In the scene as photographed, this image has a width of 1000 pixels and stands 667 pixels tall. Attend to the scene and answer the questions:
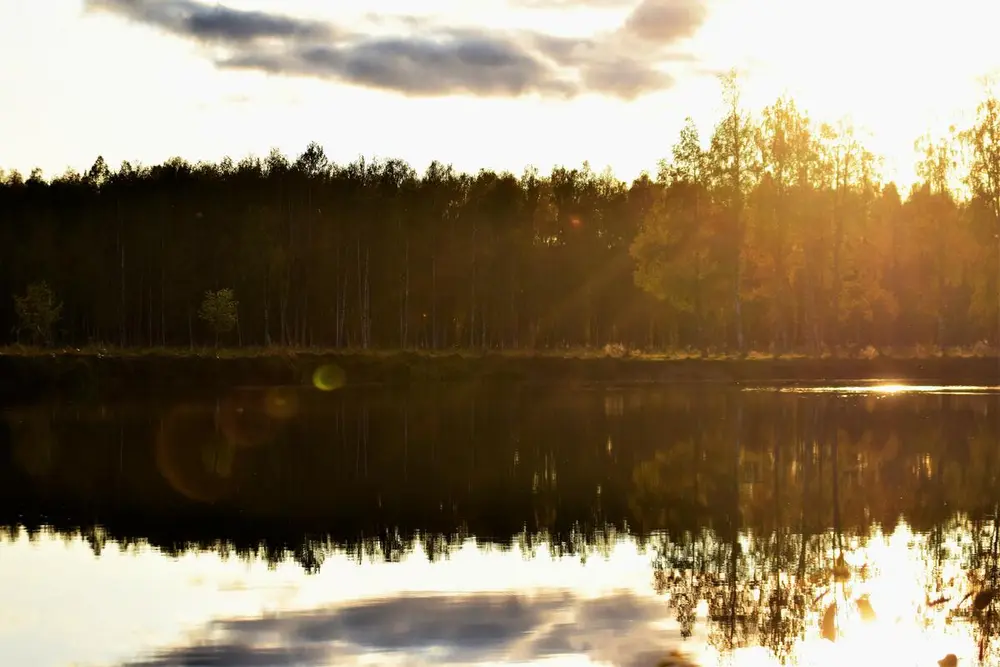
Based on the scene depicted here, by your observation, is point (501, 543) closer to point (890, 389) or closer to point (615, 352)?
point (890, 389)

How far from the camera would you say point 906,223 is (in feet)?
373

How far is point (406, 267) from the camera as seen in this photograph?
403 feet

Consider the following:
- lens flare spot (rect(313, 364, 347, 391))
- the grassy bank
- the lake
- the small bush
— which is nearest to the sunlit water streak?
the grassy bank

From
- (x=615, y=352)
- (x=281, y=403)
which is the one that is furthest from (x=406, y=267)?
(x=281, y=403)

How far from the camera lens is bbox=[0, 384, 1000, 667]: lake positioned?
16109mm

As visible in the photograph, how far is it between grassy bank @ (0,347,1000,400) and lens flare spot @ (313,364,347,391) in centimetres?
14

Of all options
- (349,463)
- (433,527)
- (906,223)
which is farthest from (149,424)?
(906,223)

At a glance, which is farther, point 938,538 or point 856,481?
point 856,481

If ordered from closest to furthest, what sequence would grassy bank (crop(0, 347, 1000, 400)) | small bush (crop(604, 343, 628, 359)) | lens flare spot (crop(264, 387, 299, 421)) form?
lens flare spot (crop(264, 387, 299, 421)) → grassy bank (crop(0, 347, 1000, 400)) → small bush (crop(604, 343, 628, 359))

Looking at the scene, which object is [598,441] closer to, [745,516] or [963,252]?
[745,516]

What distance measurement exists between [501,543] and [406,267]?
329 ft

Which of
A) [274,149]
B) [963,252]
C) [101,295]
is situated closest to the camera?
[963,252]

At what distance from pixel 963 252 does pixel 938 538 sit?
274ft

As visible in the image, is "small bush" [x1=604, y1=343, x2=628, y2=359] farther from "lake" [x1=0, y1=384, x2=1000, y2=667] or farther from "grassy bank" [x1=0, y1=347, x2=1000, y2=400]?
"lake" [x1=0, y1=384, x2=1000, y2=667]
